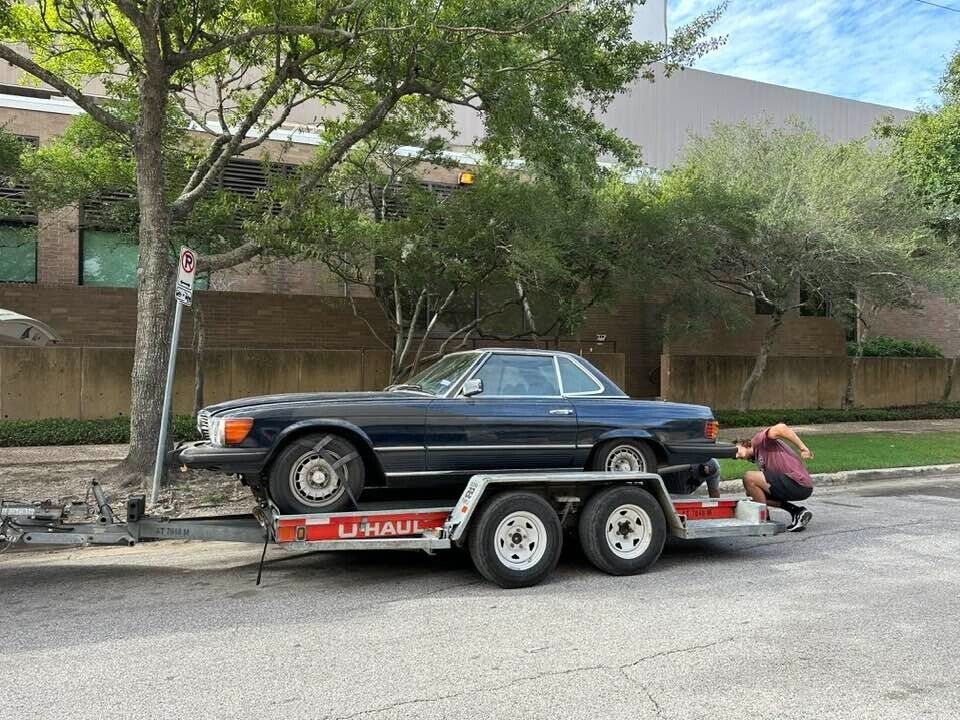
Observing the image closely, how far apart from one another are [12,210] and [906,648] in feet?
51.7

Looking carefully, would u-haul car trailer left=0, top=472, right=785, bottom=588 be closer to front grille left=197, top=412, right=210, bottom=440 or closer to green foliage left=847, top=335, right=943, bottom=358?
front grille left=197, top=412, right=210, bottom=440

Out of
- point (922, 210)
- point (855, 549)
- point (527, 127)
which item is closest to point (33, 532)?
point (855, 549)

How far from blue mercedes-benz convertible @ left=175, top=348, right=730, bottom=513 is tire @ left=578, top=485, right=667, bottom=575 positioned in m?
0.50

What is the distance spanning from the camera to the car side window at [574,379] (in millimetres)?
6922

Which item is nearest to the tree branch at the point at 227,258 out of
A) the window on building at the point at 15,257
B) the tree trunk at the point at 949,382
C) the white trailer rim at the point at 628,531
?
the white trailer rim at the point at 628,531

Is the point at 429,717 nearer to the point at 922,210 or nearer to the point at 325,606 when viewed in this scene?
the point at 325,606

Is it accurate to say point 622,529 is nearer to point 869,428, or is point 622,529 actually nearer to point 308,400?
point 308,400

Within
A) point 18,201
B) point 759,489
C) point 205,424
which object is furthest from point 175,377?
point 759,489

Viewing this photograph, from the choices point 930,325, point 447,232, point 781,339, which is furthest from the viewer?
point 930,325

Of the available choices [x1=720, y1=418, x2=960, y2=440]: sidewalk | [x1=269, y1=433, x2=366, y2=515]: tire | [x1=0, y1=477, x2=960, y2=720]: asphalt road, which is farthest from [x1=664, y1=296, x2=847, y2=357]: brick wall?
[x1=269, y1=433, x2=366, y2=515]: tire

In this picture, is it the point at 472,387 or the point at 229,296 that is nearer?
the point at 472,387

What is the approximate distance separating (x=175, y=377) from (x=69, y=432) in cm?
262

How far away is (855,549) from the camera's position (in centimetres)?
725

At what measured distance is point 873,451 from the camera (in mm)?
14102
